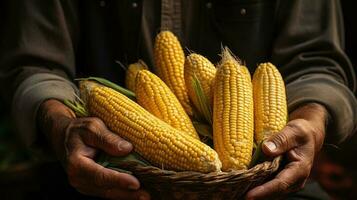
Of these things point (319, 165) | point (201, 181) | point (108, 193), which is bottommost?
point (319, 165)

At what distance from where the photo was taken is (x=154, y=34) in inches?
90.0

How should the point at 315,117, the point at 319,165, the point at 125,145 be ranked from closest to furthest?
the point at 125,145 → the point at 315,117 → the point at 319,165

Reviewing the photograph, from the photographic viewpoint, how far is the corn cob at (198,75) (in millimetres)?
1783

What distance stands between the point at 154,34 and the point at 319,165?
1.47m

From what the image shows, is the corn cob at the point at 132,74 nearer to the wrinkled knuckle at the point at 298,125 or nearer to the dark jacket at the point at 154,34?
the dark jacket at the point at 154,34

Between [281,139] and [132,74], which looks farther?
[132,74]

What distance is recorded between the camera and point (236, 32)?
2.26 m

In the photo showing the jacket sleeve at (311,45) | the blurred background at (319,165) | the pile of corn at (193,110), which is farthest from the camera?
the blurred background at (319,165)

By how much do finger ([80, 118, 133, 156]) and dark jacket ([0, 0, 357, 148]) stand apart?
44 centimetres

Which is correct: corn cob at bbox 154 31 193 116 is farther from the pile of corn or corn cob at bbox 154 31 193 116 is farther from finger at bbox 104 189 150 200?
finger at bbox 104 189 150 200

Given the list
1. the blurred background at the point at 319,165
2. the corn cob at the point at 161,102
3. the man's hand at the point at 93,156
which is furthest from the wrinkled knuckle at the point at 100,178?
the blurred background at the point at 319,165

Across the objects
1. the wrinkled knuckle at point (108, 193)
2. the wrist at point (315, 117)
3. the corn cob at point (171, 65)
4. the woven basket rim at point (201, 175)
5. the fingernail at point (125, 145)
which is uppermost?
the corn cob at point (171, 65)

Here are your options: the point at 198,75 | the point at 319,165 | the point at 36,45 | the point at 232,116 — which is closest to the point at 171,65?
the point at 198,75

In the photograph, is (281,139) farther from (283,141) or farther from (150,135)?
(150,135)
